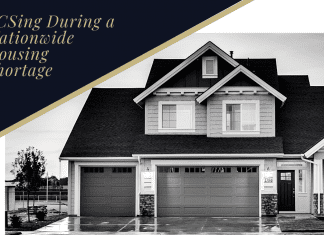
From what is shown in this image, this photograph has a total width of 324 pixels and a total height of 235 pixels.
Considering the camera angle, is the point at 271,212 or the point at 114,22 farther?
the point at 271,212

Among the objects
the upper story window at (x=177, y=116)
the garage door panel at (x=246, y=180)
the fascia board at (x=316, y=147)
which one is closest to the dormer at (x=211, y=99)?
the upper story window at (x=177, y=116)

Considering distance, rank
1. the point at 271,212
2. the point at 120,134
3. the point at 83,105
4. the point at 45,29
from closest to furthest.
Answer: the point at 45,29
the point at 271,212
the point at 120,134
the point at 83,105

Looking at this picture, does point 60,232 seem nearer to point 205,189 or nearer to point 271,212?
point 205,189

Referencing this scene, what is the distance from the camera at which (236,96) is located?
24.0 m

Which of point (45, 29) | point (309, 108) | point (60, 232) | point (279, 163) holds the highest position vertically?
point (45, 29)

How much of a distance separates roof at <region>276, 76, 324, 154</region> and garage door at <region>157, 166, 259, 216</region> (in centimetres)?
213

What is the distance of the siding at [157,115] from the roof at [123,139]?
0.32 metres

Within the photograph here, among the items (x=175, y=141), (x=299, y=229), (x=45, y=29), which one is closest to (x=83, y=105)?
(x=175, y=141)

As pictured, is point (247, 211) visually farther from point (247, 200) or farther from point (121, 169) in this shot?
point (121, 169)

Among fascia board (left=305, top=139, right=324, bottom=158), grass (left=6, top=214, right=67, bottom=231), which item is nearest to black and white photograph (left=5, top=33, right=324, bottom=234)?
fascia board (left=305, top=139, right=324, bottom=158)

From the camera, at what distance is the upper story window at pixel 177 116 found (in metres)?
24.6

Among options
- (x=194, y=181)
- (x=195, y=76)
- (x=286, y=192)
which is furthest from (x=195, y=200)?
(x=195, y=76)

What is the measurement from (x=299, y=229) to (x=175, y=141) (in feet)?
22.7

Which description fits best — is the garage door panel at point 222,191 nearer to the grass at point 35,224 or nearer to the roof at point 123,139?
the roof at point 123,139
